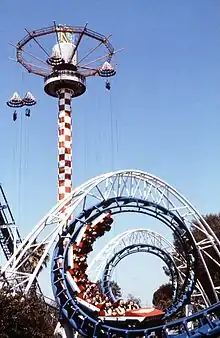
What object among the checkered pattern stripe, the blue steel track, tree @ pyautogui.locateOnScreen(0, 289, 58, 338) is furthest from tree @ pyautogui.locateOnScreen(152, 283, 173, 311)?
tree @ pyautogui.locateOnScreen(0, 289, 58, 338)

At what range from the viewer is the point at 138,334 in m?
21.9

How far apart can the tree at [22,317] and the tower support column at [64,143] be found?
14.7m

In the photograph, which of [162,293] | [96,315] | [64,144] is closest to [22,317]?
[96,315]

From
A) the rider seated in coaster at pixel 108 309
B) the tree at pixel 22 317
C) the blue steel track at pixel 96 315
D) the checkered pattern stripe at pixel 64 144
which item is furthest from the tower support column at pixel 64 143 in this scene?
the tree at pixel 22 317

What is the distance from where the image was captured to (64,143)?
121 feet

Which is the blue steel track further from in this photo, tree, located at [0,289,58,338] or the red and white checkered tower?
the red and white checkered tower

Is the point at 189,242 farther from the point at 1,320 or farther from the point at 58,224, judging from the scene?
the point at 1,320

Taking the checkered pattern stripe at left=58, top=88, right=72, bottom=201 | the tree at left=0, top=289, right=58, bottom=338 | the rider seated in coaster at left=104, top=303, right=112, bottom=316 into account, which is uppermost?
the checkered pattern stripe at left=58, top=88, right=72, bottom=201

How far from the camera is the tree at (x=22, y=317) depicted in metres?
18.8

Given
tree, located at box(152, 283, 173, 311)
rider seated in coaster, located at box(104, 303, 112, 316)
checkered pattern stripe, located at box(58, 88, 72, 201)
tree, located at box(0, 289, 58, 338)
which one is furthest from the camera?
tree, located at box(152, 283, 173, 311)

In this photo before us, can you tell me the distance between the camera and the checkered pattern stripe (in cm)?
3597

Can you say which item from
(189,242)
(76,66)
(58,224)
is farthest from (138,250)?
(58,224)

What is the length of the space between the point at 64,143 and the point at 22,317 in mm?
18807

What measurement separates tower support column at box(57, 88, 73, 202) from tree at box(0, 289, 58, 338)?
1467cm
